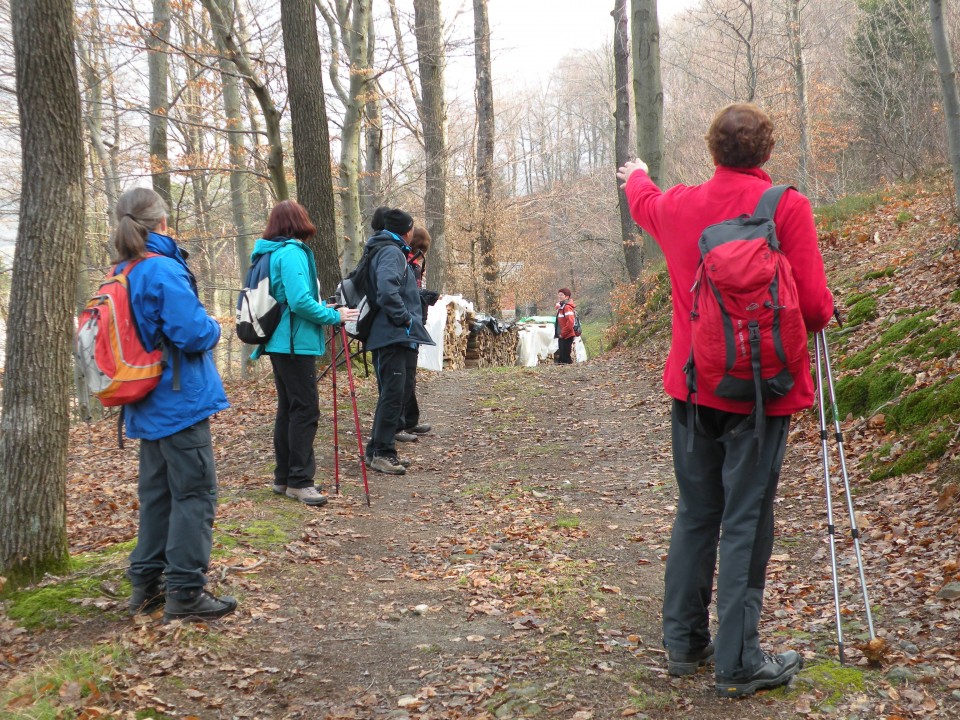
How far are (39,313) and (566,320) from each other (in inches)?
566

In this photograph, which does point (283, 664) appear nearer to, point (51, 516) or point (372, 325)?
point (51, 516)

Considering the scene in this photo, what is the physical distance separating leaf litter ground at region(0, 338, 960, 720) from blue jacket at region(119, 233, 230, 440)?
1072 mm

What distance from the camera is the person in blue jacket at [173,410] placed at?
13.6ft

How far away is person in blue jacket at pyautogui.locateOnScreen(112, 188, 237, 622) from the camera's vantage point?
4145 millimetres

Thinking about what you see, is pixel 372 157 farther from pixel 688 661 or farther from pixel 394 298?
pixel 688 661

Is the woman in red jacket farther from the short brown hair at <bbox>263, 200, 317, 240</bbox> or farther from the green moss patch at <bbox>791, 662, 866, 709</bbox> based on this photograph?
the short brown hair at <bbox>263, 200, 317, 240</bbox>

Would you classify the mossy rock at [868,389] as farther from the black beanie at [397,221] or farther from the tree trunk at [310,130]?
the tree trunk at [310,130]

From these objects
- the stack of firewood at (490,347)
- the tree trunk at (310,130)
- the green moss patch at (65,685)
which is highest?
the tree trunk at (310,130)

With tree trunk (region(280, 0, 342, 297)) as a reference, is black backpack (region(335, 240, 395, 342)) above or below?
below

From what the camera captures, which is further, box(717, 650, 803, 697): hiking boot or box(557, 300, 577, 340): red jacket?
box(557, 300, 577, 340): red jacket

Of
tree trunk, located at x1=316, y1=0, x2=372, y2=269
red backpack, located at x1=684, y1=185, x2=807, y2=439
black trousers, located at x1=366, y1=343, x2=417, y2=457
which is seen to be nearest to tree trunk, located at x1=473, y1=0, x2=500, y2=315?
tree trunk, located at x1=316, y1=0, x2=372, y2=269

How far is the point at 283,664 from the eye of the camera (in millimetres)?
4090

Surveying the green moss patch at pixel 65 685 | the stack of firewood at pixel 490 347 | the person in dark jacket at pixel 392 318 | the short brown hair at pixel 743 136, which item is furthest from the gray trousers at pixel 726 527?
the stack of firewood at pixel 490 347

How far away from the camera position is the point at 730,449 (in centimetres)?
336
